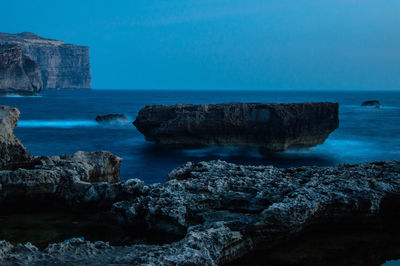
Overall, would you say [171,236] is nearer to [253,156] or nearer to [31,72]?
[253,156]

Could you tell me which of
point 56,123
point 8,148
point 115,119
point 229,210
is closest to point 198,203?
point 229,210

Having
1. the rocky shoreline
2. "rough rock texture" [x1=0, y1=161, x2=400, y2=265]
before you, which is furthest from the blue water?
"rough rock texture" [x1=0, y1=161, x2=400, y2=265]

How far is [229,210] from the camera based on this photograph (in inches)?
466

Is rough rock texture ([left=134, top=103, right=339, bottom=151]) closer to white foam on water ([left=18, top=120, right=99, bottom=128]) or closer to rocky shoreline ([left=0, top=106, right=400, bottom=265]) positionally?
rocky shoreline ([left=0, top=106, right=400, bottom=265])

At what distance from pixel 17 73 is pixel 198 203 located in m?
126

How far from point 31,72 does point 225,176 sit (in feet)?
428

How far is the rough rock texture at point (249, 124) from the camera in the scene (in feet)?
108

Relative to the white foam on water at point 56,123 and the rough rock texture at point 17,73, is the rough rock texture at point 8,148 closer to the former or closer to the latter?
the white foam on water at point 56,123

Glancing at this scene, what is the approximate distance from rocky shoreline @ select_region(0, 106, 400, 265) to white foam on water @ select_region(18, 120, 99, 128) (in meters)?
38.5

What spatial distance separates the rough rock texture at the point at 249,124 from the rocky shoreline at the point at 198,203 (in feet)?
54.9

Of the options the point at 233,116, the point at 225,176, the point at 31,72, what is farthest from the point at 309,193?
the point at 31,72

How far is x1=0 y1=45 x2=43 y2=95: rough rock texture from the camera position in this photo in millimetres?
116775

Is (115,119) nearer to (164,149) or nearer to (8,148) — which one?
(164,149)

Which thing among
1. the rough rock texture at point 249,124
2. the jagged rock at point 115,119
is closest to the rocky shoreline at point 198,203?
the rough rock texture at point 249,124
